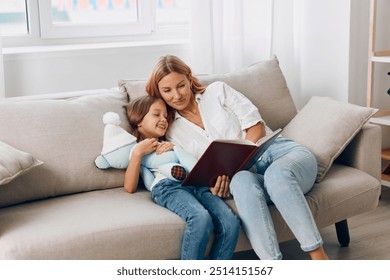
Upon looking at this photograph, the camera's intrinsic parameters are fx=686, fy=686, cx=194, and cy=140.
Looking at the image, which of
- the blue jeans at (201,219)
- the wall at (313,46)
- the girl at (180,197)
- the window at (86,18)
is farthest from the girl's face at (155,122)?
the wall at (313,46)

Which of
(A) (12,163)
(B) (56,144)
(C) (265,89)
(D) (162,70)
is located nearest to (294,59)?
(C) (265,89)

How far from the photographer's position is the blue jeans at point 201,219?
226cm

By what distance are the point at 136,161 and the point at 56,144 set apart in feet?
1.02

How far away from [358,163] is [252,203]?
64cm

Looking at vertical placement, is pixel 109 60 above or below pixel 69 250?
above

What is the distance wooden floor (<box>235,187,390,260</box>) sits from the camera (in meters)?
2.87

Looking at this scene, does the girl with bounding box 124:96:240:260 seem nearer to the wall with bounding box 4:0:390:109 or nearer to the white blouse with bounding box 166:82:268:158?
the white blouse with bounding box 166:82:268:158

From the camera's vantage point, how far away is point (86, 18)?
11.5 feet

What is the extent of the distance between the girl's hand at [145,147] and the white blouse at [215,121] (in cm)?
13

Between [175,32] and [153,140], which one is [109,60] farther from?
[153,140]

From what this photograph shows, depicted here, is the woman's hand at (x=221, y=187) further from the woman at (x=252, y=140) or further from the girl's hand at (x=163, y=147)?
the girl's hand at (x=163, y=147)

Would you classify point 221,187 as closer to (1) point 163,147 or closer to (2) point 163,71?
(1) point 163,147

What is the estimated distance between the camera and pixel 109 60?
3346 millimetres
